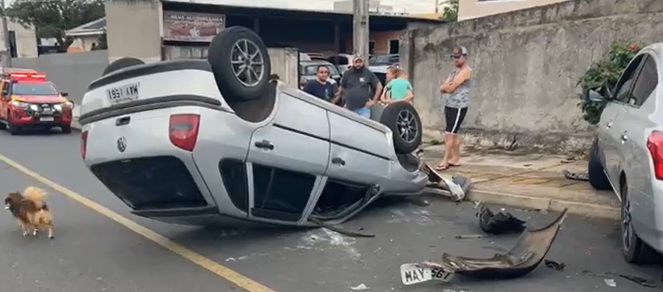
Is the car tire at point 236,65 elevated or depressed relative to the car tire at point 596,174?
elevated

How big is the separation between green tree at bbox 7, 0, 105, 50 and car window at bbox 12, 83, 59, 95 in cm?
3221

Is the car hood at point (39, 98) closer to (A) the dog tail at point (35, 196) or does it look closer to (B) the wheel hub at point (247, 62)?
(A) the dog tail at point (35, 196)

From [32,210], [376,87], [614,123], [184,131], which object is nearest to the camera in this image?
[184,131]

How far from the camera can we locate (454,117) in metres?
9.35

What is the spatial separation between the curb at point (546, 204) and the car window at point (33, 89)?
52.3 feet

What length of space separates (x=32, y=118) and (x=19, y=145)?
10.6 ft

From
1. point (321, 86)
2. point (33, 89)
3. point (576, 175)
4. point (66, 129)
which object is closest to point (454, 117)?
point (576, 175)

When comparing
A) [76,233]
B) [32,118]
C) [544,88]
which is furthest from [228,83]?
[32,118]

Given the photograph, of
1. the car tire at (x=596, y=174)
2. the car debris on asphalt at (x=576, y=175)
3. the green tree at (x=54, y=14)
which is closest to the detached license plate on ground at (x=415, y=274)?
the car tire at (x=596, y=174)

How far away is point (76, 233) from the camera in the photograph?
699 cm

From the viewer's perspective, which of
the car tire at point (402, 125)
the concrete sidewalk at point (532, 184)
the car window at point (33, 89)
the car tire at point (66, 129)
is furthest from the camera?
the car window at point (33, 89)

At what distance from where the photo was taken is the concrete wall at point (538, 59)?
405 inches

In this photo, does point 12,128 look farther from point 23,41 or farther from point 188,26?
point 23,41

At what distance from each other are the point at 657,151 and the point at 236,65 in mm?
3104
